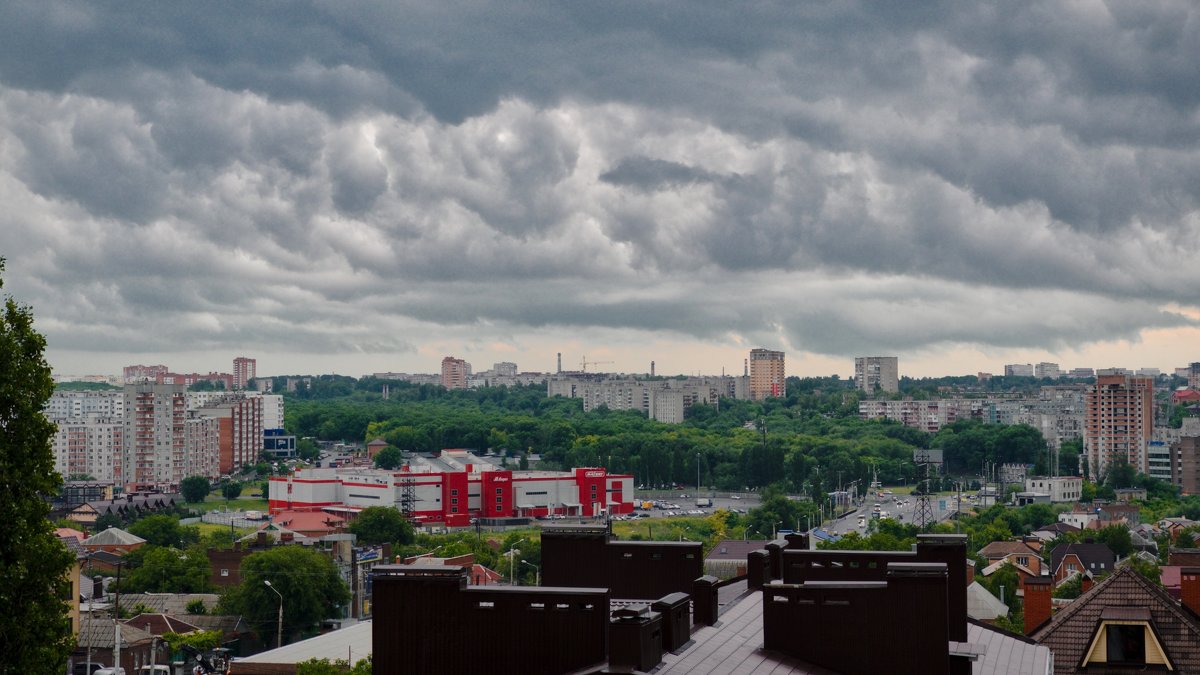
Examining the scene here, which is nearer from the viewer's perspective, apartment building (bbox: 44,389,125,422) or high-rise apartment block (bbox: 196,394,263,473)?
high-rise apartment block (bbox: 196,394,263,473)

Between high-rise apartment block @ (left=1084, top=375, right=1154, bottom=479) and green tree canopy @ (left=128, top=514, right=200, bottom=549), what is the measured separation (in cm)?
8121

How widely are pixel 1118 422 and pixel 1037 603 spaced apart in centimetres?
11594

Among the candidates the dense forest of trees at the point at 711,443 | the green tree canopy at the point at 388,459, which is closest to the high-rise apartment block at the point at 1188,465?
the dense forest of trees at the point at 711,443

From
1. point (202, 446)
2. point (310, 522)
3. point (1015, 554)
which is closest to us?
point (1015, 554)

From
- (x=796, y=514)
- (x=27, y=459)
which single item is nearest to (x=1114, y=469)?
(x=796, y=514)

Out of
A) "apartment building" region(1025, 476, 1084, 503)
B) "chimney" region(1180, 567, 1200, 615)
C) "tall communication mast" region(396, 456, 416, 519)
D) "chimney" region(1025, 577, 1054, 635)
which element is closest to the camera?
"chimney" region(1180, 567, 1200, 615)

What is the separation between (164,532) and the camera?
67.9 m

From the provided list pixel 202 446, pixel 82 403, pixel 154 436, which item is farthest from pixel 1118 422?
pixel 82 403

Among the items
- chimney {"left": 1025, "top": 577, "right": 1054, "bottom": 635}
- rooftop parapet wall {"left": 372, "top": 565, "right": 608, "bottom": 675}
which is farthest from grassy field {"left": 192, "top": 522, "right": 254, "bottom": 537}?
rooftop parapet wall {"left": 372, "top": 565, "right": 608, "bottom": 675}

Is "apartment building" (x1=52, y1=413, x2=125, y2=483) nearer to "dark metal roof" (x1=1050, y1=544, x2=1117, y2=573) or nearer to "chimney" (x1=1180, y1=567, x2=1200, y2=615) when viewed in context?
"dark metal roof" (x1=1050, y1=544, x2=1117, y2=573)

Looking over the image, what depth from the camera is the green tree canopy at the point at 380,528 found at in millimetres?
66438

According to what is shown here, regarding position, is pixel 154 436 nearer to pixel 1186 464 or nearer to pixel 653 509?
pixel 653 509

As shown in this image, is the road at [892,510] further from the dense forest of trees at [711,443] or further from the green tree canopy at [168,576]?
the green tree canopy at [168,576]

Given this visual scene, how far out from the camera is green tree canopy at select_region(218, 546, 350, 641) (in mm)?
41344
